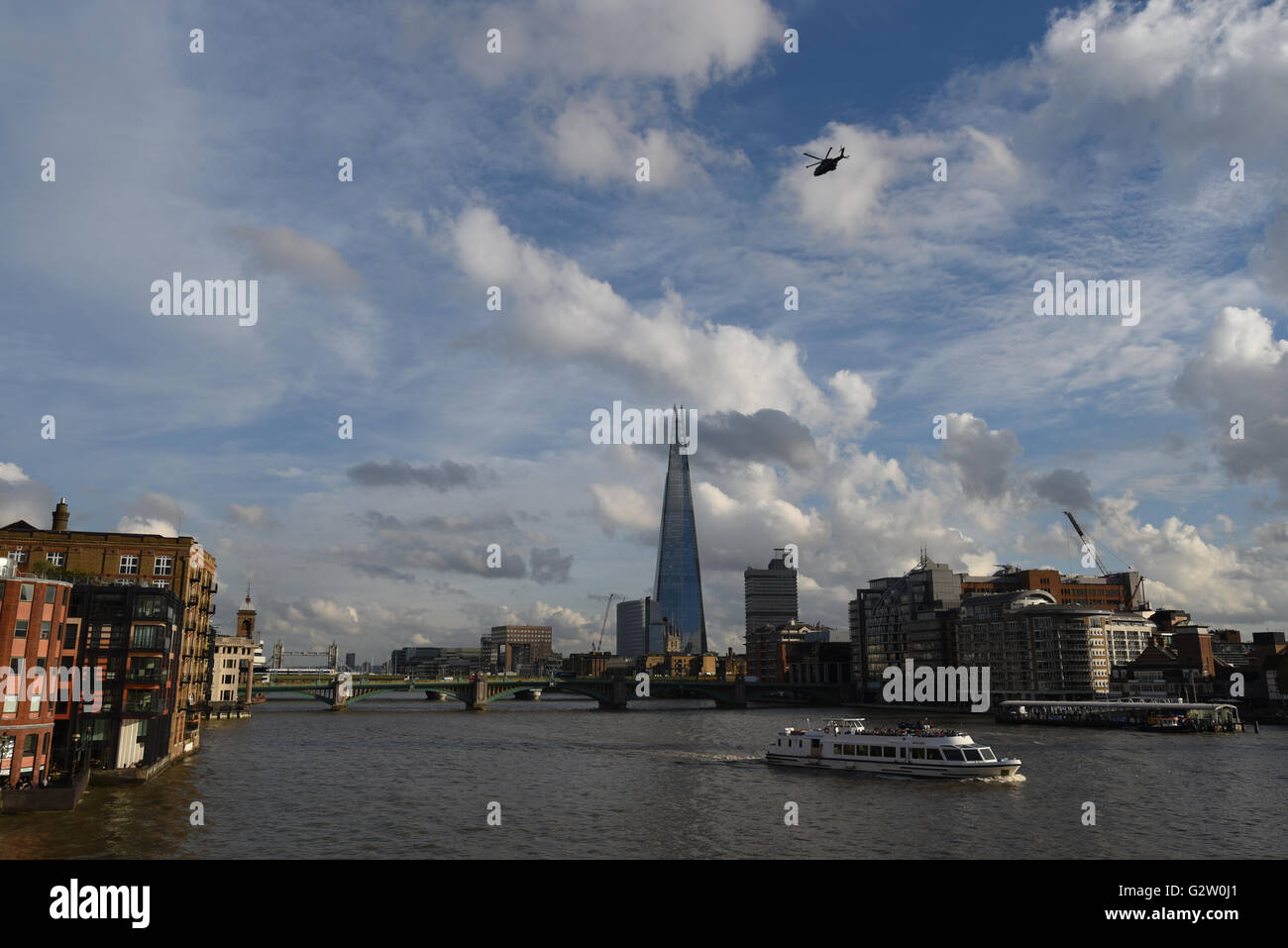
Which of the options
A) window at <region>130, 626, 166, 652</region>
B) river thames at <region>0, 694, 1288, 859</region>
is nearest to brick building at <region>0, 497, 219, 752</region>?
river thames at <region>0, 694, 1288, 859</region>

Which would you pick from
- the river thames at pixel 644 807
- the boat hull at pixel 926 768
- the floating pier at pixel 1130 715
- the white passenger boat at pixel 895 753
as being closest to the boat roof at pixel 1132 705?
the floating pier at pixel 1130 715

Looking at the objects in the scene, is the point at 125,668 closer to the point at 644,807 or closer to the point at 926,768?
the point at 644,807

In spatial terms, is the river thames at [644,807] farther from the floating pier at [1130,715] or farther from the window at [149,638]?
the floating pier at [1130,715]

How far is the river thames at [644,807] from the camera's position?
54000 millimetres

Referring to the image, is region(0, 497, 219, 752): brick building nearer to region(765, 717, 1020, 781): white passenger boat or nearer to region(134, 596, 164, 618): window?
region(134, 596, 164, 618): window

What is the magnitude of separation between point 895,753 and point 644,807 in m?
35.2

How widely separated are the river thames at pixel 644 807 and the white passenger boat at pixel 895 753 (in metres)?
2.58

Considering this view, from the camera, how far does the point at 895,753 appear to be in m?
92.8

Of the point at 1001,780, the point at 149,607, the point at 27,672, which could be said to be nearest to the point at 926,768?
the point at 1001,780

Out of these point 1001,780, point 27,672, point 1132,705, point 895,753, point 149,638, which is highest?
point 149,638

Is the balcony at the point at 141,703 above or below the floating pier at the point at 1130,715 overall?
above
